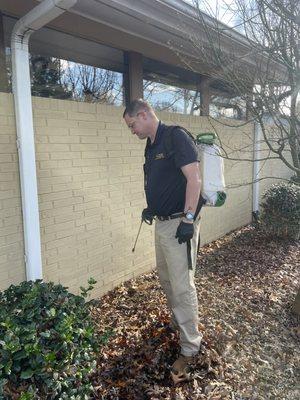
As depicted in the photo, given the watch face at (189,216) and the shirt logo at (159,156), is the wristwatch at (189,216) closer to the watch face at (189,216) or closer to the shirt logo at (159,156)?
the watch face at (189,216)

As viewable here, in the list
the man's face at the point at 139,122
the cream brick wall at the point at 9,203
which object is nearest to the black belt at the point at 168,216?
the man's face at the point at 139,122

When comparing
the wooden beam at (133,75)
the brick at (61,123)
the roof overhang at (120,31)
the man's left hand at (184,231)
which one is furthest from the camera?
the wooden beam at (133,75)

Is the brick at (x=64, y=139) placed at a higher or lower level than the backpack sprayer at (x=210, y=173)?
higher

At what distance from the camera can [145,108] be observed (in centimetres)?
307

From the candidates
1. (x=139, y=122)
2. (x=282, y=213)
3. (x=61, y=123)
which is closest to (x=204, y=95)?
(x=282, y=213)

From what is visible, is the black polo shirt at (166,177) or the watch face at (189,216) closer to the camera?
the watch face at (189,216)

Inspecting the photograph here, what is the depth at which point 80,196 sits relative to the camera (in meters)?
4.05

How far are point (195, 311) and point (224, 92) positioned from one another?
513 centimetres

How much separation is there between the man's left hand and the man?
0.04 feet

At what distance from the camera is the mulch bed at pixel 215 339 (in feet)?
9.46

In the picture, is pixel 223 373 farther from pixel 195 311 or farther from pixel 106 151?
pixel 106 151

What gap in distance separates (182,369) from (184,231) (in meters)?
1.09

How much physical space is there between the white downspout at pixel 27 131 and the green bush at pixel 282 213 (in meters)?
4.80

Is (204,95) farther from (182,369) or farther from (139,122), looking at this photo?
(182,369)
